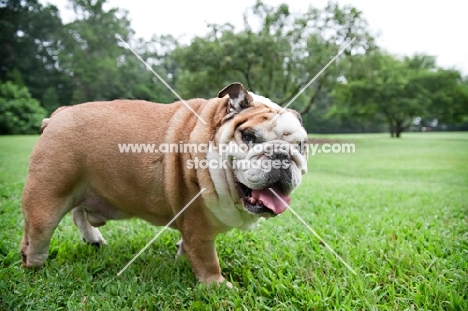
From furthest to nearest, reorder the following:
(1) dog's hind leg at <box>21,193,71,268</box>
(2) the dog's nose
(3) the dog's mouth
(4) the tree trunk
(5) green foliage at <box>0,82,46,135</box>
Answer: (4) the tree trunk
(5) green foliage at <box>0,82,46,135</box>
(1) dog's hind leg at <box>21,193,71,268</box>
(3) the dog's mouth
(2) the dog's nose

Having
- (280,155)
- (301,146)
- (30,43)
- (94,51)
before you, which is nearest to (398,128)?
(94,51)

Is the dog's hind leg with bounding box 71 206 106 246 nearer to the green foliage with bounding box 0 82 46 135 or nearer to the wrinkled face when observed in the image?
the wrinkled face

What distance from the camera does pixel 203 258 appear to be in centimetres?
229

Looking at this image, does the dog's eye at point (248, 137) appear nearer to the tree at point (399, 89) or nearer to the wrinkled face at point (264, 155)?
the wrinkled face at point (264, 155)

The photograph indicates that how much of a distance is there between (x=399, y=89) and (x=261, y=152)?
19.4m

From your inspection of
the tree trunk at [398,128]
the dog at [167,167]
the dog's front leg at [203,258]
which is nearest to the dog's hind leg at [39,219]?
the dog at [167,167]

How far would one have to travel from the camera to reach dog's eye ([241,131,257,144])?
77.4 inches

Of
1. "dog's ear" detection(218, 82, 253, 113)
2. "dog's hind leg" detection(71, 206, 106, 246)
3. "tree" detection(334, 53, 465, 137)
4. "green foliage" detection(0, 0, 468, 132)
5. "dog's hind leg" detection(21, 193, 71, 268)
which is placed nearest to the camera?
"dog's ear" detection(218, 82, 253, 113)

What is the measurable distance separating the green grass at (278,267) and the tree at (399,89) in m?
12.2

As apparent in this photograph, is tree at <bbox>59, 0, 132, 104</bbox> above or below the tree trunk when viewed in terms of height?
above

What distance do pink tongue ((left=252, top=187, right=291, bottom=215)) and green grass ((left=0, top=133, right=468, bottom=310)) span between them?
0.59 m

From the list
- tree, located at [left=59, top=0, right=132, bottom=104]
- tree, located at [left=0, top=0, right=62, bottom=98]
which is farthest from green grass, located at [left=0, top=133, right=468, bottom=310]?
tree, located at [left=59, top=0, right=132, bottom=104]

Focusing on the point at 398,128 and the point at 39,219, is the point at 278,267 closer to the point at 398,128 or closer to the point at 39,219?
the point at 39,219

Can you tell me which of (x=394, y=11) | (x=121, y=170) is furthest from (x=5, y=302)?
(x=394, y=11)
